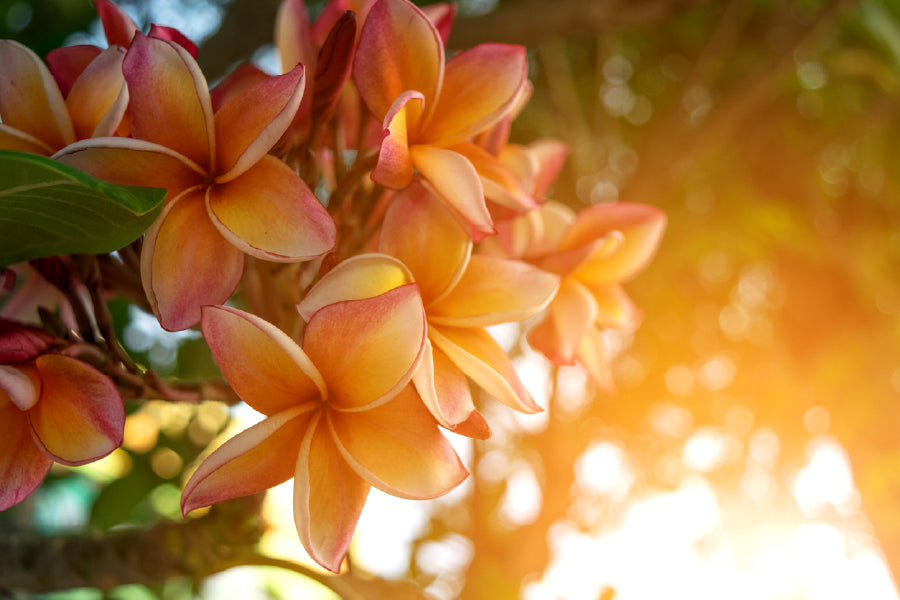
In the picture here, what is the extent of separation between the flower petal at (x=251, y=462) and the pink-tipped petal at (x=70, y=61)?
0.64 ft

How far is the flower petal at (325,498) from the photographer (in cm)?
25

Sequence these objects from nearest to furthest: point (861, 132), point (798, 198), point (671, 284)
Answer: point (861, 132) → point (798, 198) → point (671, 284)

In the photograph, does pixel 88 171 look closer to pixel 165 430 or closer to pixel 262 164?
pixel 262 164

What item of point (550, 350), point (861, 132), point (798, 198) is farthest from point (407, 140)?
point (798, 198)

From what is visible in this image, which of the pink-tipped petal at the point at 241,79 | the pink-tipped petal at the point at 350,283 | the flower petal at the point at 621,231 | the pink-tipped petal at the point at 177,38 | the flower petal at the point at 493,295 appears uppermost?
the pink-tipped petal at the point at 177,38

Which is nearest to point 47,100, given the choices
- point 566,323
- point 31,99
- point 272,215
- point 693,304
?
point 31,99

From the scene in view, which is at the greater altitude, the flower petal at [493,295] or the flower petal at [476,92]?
the flower petal at [476,92]

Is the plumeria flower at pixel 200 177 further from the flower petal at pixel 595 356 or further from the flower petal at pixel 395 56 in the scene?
the flower petal at pixel 595 356

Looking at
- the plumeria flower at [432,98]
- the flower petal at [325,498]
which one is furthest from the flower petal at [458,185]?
the flower petal at [325,498]

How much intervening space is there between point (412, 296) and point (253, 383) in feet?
0.22

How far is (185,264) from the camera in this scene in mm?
253

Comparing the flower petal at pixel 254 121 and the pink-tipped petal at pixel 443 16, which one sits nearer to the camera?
the flower petal at pixel 254 121

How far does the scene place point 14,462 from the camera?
0.86 feet

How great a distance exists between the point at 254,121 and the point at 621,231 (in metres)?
0.23
